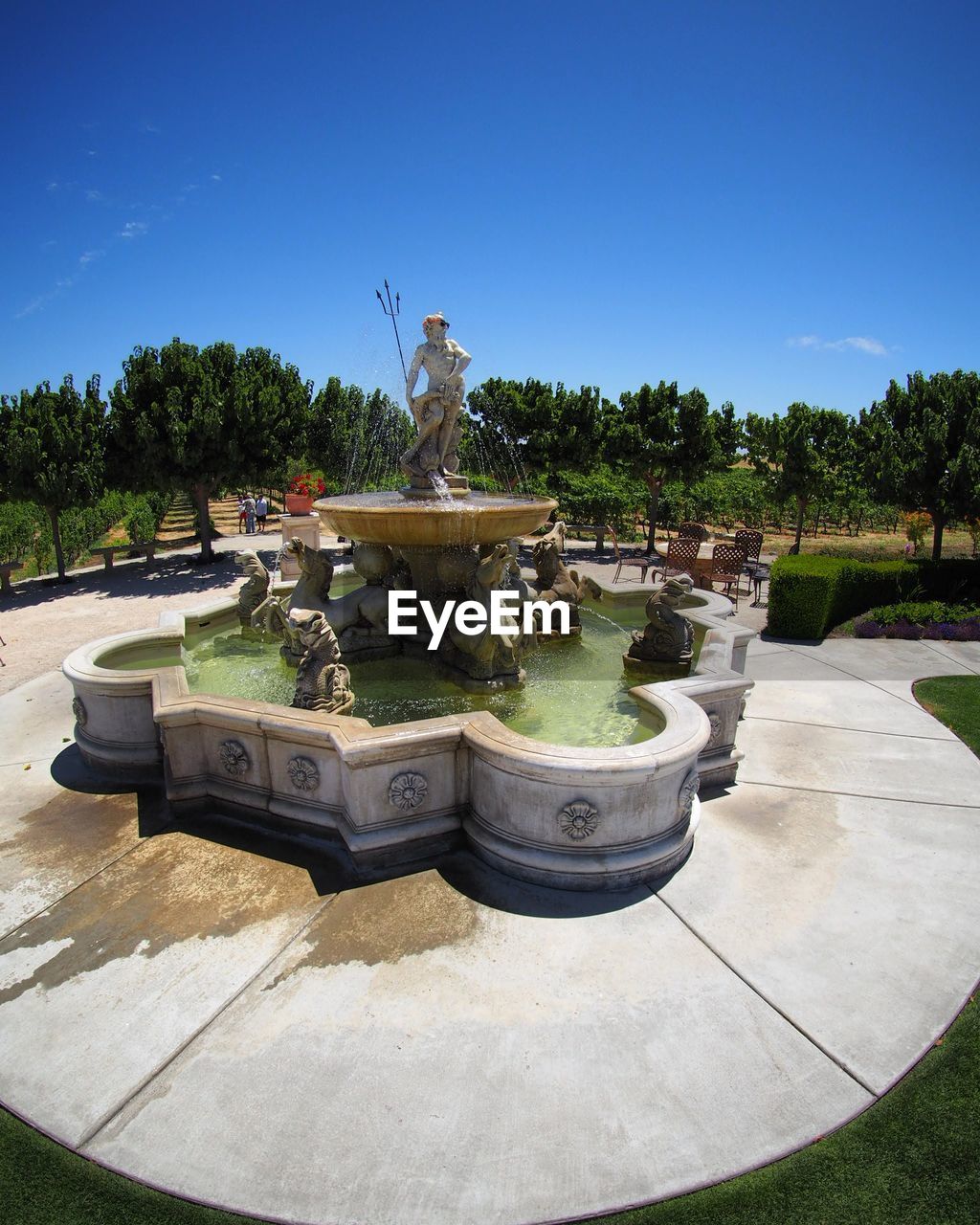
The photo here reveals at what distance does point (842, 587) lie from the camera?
40.8ft

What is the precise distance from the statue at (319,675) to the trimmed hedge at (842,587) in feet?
27.3

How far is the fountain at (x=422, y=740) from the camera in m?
4.63

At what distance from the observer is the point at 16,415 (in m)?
16.1

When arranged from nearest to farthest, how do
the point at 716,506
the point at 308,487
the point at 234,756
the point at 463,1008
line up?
the point at 463,1008, the point at 234,756, the point at 308,487, the point at 716,506

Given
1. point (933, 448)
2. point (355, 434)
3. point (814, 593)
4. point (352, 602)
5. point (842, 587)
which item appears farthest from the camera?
point (355, 434)

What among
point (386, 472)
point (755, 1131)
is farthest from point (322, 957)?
point (386, 472)

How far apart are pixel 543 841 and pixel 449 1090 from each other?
1.66 meters

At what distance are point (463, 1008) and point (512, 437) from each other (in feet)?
69.3

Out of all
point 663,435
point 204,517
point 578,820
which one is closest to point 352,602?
point 578,820

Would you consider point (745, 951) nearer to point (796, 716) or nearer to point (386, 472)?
point (796, 716)

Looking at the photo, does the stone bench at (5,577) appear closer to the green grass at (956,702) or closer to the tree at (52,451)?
the tree at (52,451)

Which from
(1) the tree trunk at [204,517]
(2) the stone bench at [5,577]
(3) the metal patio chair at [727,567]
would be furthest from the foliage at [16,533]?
(3) the metal patio chair at [727,567]

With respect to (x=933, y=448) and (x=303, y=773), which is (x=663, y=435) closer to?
(x=933, y=448)

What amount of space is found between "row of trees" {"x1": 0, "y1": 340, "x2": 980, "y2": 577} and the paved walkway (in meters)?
12.5
